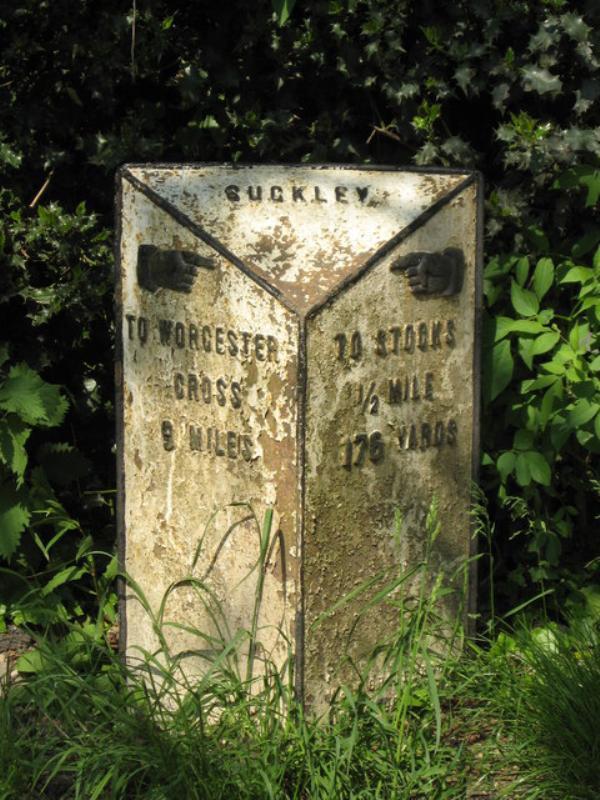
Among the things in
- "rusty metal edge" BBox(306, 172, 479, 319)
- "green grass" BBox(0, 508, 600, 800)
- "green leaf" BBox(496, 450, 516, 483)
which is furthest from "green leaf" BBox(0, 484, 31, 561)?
"green leaf" BBox(496, 450, 516, 483)

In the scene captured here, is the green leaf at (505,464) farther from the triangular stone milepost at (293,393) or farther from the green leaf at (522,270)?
Answer: the green leaf at (522,270)

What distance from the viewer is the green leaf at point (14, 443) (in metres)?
3.79

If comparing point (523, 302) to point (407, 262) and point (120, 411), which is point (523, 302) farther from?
point (120, 411)

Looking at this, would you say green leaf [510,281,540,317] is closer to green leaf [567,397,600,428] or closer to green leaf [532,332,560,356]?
green leaf [532,332,560,356]

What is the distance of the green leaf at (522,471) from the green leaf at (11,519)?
137cm

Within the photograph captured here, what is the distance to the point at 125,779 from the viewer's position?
2.93 meters

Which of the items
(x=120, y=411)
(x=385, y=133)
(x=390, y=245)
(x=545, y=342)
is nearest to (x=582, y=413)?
(x=545, y=342)

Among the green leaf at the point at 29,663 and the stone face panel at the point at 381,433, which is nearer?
the stone face panel at the point at 381,433

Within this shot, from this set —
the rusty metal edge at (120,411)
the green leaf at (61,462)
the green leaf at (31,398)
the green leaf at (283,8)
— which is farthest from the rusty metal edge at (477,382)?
the green leaf at (61,462)

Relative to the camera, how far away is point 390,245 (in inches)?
129

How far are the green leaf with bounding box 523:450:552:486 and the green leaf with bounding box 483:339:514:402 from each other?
20 cm

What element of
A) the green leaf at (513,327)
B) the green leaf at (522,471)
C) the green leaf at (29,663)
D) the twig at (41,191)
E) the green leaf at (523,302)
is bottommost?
the green leaf at (29,663)

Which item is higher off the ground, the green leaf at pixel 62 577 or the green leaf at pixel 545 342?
the green leaf at pixel 545 342

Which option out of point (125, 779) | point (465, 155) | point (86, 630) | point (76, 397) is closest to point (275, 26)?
point (465, 155)
